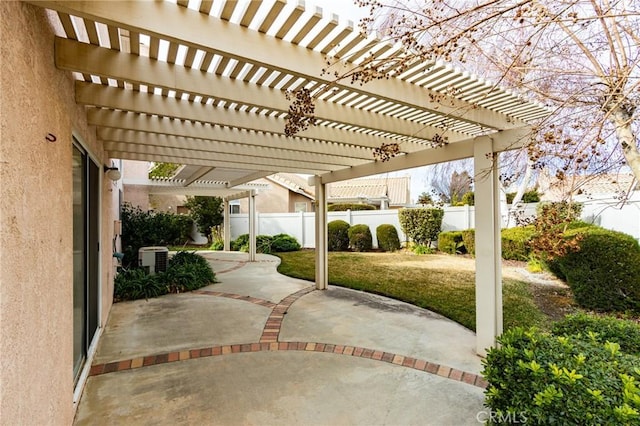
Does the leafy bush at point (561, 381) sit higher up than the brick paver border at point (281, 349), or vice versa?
the leafy bush at point (561, 381)

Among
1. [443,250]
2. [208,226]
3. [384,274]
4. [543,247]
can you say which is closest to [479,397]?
[543,247]

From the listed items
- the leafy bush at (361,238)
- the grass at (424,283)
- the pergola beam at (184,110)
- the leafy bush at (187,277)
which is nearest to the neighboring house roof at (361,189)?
the leafy bush at (361,238)

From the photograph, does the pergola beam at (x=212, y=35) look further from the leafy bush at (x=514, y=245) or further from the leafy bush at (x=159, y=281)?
the leafy bush at (x=514, y=245)

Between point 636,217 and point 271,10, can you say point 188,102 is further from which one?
point 636,217

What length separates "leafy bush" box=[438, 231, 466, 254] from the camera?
15359 mm

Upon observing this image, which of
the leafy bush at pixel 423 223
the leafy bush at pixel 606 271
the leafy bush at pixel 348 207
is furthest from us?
the leafy bush at pixel 348 207

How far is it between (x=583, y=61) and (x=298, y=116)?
183 inches

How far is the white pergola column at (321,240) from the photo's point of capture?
9.34 meters

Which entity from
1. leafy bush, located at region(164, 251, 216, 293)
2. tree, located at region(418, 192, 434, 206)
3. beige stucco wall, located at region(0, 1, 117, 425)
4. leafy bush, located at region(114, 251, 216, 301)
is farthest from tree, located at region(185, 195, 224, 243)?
beige stucco wall, located at region(0, 1, 117, 425)

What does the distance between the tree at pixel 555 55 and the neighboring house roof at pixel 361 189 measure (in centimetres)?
1933

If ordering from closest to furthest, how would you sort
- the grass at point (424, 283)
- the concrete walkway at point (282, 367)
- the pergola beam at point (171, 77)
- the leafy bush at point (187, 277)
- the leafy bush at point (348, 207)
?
the pergola beam at point (171, 77)
the concrete walkway at point (282, 367)
the grass at point (424, 283)
the leafy bush at point (187, 277)
the leafy bush at point (348, 207)

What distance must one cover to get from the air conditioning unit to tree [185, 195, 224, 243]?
10.7m

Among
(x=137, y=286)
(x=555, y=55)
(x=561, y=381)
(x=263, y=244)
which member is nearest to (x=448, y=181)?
(x=263, y=244)

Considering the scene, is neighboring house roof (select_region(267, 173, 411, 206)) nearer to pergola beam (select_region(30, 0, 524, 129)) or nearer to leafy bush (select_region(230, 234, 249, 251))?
leafy bush (select_region(230, 234, 249, 251))
